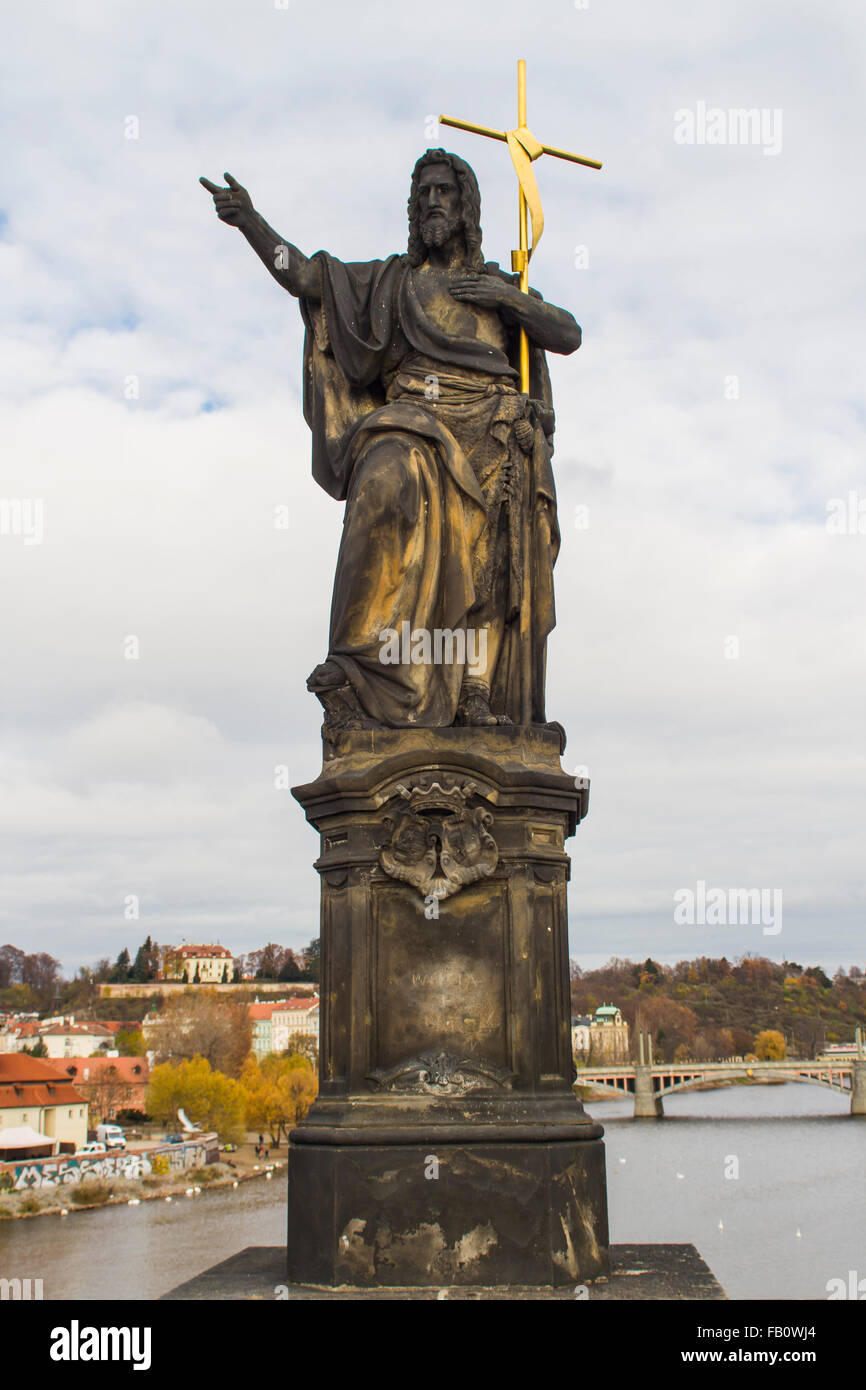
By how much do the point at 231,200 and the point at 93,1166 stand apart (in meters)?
68.3

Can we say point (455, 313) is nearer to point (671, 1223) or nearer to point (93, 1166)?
point (671, 1223)

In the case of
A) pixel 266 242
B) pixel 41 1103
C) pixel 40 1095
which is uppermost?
pixel 266 242

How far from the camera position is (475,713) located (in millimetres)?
7051

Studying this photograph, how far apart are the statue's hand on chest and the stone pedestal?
93.4 inches

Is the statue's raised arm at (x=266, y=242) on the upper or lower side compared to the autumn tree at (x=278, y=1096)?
upper

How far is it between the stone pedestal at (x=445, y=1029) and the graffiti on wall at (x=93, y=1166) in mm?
64132

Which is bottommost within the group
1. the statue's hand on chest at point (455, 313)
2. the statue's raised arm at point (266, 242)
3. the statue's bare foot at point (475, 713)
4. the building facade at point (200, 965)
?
the building facade at point (200, 965)

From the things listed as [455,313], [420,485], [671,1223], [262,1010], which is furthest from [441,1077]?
[262,1010]

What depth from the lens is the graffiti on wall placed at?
66.3 m

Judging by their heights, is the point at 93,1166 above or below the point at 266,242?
below

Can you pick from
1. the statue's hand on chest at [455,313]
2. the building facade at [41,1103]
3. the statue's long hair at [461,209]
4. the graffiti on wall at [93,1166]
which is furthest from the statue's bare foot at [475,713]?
the building facade at [41,1103]

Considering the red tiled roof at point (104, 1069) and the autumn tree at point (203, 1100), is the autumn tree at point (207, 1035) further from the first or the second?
the autumn tree at point (203, 1100)

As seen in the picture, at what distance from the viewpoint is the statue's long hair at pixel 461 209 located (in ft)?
25.9
